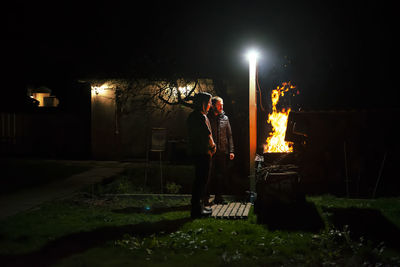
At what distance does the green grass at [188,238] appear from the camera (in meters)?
4.89

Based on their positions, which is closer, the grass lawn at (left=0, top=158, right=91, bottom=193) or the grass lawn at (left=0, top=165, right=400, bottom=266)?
the grass lawn at (left=0, top=165, right=400, bottom=266)

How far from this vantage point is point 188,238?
5.76m

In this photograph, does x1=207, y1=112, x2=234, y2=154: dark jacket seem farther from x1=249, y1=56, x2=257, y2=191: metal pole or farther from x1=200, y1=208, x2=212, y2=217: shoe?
x1=200, y1=208, x2=212, y2=217: shoe

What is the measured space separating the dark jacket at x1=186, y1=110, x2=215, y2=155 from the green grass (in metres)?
1.24

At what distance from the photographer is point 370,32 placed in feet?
44.0

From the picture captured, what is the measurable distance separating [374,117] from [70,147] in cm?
1440

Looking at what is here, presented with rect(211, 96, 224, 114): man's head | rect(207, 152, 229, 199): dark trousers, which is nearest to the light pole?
rect(207, 152, 229, 199): dark trousers

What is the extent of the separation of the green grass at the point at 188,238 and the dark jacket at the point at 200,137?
48.7 inches

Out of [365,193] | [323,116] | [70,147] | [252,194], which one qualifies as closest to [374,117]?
[323,116]

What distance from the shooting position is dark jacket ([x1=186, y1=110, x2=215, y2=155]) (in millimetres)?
7020

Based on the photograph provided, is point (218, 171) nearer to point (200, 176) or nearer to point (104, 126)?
point (200, 176)

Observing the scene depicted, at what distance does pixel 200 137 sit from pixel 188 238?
194 cm

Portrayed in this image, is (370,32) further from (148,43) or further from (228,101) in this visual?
(148,43)

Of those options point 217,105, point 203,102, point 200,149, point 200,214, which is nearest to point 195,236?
point 200,214
